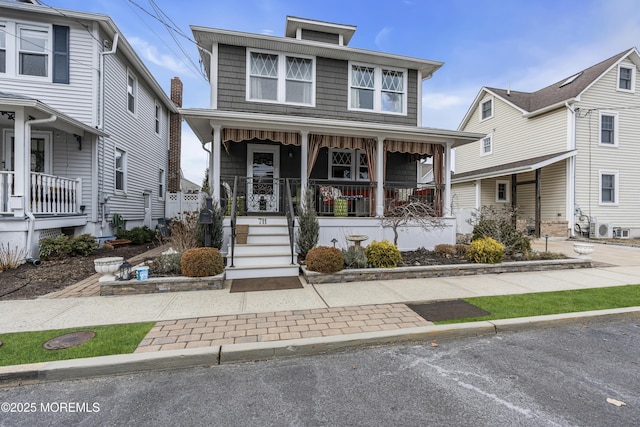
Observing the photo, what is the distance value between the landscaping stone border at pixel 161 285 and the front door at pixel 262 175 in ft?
14.4

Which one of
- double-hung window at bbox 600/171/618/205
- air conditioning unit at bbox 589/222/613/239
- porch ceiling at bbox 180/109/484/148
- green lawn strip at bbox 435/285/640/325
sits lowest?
green lawn strip at bbox 435/285/640/325

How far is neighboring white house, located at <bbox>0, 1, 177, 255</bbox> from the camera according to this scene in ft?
24.3

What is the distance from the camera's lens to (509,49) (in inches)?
645

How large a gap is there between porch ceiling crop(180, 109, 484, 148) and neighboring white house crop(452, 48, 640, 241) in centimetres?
660

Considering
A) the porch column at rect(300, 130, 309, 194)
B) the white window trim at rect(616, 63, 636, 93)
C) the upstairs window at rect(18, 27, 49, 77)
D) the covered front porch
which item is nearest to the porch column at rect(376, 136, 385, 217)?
the porch column at rect(300, 130, 309, 194)

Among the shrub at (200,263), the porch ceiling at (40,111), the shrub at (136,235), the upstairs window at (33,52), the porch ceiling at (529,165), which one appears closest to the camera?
the shrub at (200,263)

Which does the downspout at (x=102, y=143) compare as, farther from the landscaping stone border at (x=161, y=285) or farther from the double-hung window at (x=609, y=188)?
the double-hung window at (x=609, y=188)

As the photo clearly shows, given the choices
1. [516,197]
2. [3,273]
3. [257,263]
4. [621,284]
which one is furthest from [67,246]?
[516,197]

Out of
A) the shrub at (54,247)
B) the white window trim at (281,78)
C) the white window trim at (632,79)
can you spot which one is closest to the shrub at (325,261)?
the white window trim at (281,78)

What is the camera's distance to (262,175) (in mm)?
10234

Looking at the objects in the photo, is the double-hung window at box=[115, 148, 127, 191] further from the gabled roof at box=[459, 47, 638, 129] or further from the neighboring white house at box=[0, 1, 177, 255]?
the gabled roof at box=[459, 47, 638, 129]

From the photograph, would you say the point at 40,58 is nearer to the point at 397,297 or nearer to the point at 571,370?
the point at 397,297

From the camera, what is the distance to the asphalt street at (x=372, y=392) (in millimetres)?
2312

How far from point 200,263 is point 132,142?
915 centimetres
